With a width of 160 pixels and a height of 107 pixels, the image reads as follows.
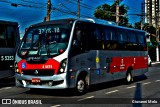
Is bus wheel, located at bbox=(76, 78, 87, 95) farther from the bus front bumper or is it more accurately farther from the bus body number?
the bus body number

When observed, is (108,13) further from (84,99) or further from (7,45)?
(84,99)

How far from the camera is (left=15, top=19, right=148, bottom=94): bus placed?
39.2 feet

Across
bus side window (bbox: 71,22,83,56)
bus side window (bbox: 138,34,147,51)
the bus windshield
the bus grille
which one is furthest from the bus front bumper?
bus side window (bbox: 138,34,147,51)

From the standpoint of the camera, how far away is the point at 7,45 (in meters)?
16.6

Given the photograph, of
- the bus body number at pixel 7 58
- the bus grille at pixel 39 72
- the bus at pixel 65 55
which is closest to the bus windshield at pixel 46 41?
the bus at pixel 65 55

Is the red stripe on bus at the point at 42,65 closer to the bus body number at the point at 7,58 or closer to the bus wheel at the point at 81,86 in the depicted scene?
the bus wheel at the point at 81,86

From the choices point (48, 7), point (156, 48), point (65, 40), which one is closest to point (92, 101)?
point (65, 40)

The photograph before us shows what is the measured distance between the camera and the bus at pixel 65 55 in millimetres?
11953

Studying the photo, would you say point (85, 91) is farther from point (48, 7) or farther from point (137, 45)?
point (48, 7)

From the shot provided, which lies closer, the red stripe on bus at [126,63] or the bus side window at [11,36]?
the red stripe on bus at [126,63]

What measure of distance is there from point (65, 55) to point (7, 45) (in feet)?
18.3

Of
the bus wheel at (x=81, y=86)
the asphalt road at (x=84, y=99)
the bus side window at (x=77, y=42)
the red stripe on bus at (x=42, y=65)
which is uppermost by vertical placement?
the bus side window at (x=77, y=42)

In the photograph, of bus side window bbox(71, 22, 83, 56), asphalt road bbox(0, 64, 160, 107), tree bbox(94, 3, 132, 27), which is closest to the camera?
asphalt road bbox(0, 64, 160, 107)

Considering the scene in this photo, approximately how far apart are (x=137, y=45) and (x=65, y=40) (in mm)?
7908
